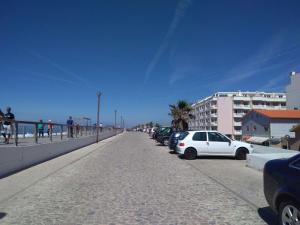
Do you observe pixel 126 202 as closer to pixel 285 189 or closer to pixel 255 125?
pixel 285 189

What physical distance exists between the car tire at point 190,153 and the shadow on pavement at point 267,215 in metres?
11.9

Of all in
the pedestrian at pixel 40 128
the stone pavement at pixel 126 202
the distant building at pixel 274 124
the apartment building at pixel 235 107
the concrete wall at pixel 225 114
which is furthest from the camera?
the concrete wall at pixel 225 114

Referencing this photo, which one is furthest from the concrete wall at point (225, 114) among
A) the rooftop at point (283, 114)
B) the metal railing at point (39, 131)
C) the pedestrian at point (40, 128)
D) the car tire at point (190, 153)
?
the pedestrian at point (40, 128)

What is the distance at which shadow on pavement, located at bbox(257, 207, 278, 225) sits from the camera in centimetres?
642

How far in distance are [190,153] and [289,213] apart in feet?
46.3

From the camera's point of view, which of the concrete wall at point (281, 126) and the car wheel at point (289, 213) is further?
the concrete wall at point (281, 126)

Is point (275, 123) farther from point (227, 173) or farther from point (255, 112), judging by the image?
point (227, 173)

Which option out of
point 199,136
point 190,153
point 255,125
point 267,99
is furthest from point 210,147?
point 267,99

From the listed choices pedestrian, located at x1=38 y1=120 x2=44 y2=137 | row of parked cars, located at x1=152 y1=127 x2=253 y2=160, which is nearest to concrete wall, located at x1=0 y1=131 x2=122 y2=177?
pedestrian, located at x1=38 y1=120 x2=44 y2=137

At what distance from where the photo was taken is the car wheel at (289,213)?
515cm

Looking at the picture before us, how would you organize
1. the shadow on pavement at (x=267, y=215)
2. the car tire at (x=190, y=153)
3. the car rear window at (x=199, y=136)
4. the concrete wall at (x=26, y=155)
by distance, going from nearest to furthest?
1. the shadow on pavement at (x=267, y=215)
2. the concrete wall at (x=26, y=155)
3. the car tire at (x=190, y=153)
4. the car rear window at (x=199, y=136)

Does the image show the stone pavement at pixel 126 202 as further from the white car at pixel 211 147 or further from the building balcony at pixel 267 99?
the building balcony at pixel 267 99

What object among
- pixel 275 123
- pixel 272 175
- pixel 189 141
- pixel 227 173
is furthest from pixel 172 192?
pixel 275 123

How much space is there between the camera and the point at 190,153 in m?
19.5
